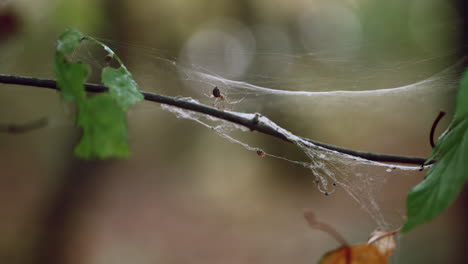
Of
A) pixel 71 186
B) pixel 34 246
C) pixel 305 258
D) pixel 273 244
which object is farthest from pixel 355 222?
pixel 34 246

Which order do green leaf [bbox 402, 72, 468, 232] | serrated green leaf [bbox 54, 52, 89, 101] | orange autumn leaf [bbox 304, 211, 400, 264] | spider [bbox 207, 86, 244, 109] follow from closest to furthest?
1. green leaf [bbox 402, 72, 468, 232]
2. serrated green leaf [bbox 54, 52, 89, 101]
3. orange autumn leaf [bbox 304, 211, 400, 264]
4. spider [bbox 207, 86, 244, 109]

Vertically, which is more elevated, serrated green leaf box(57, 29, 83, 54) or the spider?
serrated green leaf box(57, 29, 83, 54)

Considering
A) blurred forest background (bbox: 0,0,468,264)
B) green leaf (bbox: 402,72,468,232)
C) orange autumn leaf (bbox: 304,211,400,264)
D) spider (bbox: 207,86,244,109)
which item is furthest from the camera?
blurred forest background (bbox: 0,0,468,264)

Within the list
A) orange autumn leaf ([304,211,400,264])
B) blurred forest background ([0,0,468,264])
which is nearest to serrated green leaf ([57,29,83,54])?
orange autumn leaf ([304,211,400,264])

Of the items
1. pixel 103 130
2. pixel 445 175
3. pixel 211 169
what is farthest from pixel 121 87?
pixel 211 169

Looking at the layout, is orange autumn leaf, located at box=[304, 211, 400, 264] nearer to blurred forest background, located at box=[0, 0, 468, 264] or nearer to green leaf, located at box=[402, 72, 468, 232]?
green leaf, located at box=[402, 72, 468, 232]

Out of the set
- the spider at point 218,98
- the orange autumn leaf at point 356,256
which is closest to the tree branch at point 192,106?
the orange autumn leaf at point 356,256

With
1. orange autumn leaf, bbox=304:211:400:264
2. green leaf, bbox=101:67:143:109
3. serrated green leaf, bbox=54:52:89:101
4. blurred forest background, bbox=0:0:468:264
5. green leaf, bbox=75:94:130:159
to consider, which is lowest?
blurred forest background, bbox=0:0:468:264

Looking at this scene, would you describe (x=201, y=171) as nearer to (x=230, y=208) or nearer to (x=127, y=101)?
(x=230, y=208)

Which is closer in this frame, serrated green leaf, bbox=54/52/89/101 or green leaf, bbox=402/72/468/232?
green leaf, bbox=402/72/468/232
